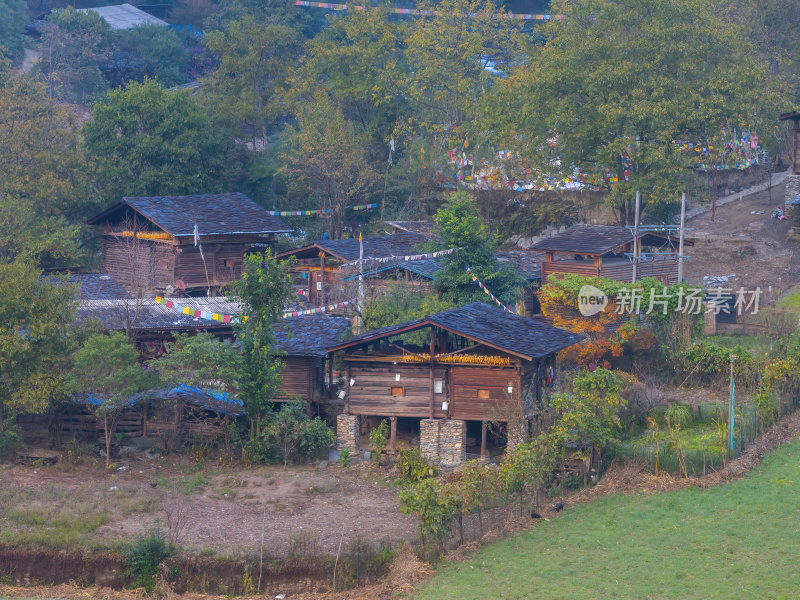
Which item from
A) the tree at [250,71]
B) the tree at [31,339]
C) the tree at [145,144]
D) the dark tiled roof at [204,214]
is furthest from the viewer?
the tree at [250,71]

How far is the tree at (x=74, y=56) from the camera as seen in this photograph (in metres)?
61.2

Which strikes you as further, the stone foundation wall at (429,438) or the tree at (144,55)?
the tree at (144,55)

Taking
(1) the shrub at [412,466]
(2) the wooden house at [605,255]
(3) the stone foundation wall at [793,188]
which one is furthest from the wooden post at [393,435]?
(3) the stone foundation wall at [793,188]

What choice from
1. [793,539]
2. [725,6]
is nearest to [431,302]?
[793,539]

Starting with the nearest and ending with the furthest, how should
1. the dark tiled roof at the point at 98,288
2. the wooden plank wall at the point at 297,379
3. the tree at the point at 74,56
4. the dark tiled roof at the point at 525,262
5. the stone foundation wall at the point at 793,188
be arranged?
the wooden plank wall at the point at 297,379 → the dark tiled roof at the point at 98,288 → the dark tiled roof at the point at 525,262 → the stone foundation wall at the point at 793,188 → the tree at the point at 74,56

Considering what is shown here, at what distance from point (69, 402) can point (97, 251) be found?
2234cm

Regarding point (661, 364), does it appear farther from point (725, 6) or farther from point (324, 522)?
point (725, 6)

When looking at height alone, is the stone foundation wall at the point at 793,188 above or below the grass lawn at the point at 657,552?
above

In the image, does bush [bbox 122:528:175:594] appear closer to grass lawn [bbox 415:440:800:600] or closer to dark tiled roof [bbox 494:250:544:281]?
grass lawn [bbox 415:440:800:600]

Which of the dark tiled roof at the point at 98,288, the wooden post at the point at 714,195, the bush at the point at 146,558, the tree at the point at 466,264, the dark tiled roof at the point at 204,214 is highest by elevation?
the wooden post at the point at 714,195

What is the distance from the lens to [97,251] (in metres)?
48.8

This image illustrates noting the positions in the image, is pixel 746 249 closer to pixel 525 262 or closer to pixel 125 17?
pixel 525 262

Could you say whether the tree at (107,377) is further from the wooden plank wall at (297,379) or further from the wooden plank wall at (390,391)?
the wooden plank wall at (390,391)

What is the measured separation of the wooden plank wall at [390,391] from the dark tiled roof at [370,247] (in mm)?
11095
